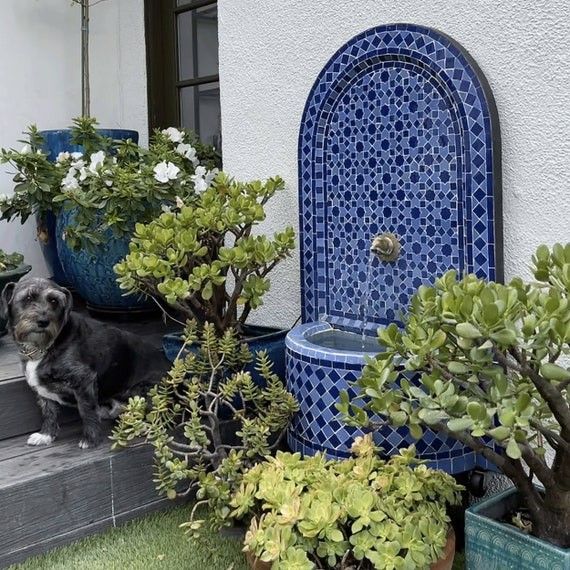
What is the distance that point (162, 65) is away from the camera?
4.77 m

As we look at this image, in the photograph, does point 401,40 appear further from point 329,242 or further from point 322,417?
point 322,417

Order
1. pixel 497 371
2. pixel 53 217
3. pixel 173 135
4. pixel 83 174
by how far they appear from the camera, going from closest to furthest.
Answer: pixel 497 371
pixel 83 174
pixel 173 135
pixel 53 217

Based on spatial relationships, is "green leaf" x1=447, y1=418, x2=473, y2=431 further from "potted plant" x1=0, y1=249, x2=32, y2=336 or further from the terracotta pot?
"potted plant" x1=0, y1=249, x2=32, y2=336

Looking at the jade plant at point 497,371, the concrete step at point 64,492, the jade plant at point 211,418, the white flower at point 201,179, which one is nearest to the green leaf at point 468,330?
the jade plant at point 497,371

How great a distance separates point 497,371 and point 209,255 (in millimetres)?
1449

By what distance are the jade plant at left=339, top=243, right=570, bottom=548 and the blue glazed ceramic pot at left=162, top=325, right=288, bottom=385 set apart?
37.7 inches

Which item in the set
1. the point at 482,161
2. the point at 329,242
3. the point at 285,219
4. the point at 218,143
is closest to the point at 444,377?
the point at 482,161

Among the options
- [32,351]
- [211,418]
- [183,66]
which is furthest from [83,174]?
[183,66]

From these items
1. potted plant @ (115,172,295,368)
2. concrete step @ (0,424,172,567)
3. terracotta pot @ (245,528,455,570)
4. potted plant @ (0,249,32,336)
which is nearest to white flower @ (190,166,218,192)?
potted plant @ (115,172,295,368)

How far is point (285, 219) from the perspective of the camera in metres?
3.12

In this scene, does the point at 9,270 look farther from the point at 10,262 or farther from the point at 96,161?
the point at 96,161

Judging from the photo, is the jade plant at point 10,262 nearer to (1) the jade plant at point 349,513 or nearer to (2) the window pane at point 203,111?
(2) the window pane at point 203,111

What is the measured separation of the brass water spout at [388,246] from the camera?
260cm

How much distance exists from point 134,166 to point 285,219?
0.89 meters
